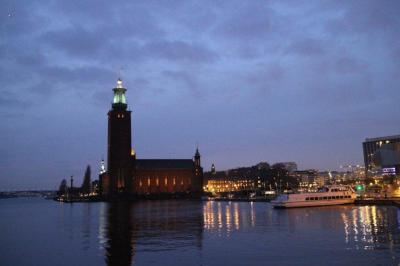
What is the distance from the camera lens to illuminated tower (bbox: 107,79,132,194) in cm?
18912

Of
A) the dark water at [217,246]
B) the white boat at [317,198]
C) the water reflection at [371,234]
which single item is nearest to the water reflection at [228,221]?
the dark water at [217,246]

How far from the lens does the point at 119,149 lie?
633ft

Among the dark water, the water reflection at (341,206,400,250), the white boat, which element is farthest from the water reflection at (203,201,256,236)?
the white boat

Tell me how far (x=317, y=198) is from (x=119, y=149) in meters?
118

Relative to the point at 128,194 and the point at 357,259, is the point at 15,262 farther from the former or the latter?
the point at 128,194

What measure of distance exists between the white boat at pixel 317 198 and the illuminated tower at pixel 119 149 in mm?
109484

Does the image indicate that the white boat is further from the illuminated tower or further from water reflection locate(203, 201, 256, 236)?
the illuminated tower

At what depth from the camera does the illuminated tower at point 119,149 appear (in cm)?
18912

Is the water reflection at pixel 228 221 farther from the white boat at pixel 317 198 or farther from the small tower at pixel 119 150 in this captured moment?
the small tower at pixel 119 150

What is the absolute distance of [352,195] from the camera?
9519cm

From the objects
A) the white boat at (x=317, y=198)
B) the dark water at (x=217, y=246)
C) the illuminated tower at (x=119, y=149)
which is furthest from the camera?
the illuminated tower at (x=119, y=149)

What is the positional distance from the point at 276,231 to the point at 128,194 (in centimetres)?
14969

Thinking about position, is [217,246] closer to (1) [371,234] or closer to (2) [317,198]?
(1) [371,234]

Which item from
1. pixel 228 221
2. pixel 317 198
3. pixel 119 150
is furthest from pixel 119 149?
pixel 228 221
